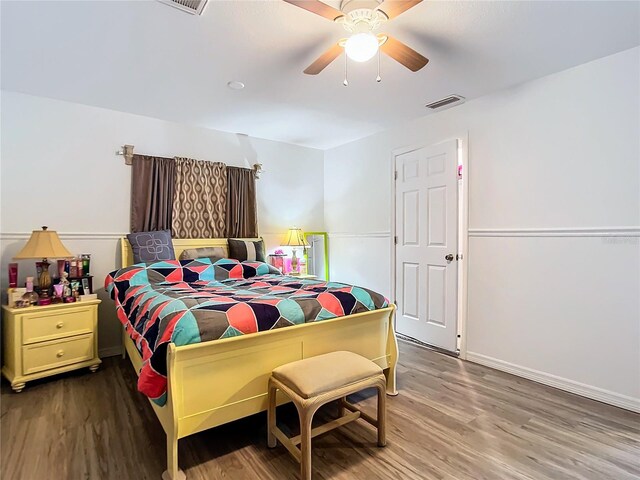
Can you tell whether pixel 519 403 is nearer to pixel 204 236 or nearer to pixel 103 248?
pixel 204 236

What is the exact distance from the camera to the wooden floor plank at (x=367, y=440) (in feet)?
5.53

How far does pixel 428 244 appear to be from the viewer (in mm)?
3584

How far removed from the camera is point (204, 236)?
3.90 metres

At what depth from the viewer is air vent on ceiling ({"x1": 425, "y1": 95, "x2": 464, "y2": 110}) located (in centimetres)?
313

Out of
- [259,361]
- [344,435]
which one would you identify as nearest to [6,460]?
[259,361]

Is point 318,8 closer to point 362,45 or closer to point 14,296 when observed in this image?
point 362,45

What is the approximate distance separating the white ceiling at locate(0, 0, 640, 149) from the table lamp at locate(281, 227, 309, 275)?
5.22ft

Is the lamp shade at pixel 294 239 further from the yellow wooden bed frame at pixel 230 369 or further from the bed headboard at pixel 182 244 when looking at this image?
the yellow wooden bed frame at pixel 230 369

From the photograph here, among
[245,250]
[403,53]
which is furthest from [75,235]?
[403,53]

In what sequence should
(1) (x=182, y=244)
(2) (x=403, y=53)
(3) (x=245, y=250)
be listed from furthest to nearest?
(3) (x=245, y=250)
(1) (x=182, y=244)
(2) (x=403, y=53)

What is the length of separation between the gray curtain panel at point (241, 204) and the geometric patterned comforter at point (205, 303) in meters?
0.81

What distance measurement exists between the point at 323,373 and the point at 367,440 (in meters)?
0.57

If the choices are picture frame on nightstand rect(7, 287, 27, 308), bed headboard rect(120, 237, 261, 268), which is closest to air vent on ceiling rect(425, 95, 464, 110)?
bed headboard rect(120, 237, 261, 268)

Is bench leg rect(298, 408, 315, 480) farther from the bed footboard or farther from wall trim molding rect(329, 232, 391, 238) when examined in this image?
wall trim molding rect(329, 232, 391, 238)
